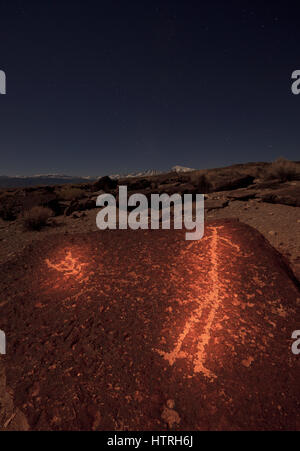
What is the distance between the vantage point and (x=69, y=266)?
109 inches

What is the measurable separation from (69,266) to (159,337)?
5.26ft

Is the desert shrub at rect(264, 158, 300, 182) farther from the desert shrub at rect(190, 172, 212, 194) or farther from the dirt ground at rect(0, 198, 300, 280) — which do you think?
the dirt ground at rect(0, 198, 300, 280)

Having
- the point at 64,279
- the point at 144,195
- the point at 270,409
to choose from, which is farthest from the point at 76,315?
the point at 144,195

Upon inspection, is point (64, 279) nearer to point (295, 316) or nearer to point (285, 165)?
point (295, 316)

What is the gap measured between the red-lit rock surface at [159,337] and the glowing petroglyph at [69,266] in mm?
19

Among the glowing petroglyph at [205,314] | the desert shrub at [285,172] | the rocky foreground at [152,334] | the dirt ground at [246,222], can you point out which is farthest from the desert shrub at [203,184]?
the glowing petroglyph at [205,314]

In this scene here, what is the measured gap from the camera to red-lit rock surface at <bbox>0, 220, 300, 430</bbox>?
1417 millimetres

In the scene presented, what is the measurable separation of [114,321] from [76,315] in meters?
0.42

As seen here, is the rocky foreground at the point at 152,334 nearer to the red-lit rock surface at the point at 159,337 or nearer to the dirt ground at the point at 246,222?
the red-lit rock surface at the point at 159,337

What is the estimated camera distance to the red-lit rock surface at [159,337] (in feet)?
4.65

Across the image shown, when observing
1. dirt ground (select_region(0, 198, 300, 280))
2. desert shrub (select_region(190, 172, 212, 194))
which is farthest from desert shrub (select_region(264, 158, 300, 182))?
dirt ground (select_region(0, 198, 300, 280))

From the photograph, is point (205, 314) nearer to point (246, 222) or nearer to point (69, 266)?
point (69, 266)

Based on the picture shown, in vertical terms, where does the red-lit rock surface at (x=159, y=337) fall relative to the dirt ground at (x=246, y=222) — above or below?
below

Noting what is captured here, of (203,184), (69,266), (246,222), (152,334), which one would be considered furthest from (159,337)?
(203,184)
